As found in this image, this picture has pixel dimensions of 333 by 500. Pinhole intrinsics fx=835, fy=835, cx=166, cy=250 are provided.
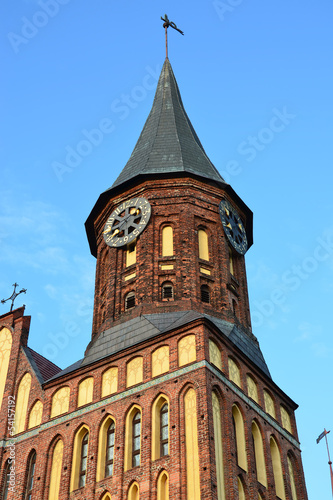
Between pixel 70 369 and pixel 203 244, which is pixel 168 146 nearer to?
pixel 203 244

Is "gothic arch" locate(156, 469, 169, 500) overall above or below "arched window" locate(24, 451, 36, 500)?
below

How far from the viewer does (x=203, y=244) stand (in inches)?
1293

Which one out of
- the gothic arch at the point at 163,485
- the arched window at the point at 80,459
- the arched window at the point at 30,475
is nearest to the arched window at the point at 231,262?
the arched window at the point at 80,459

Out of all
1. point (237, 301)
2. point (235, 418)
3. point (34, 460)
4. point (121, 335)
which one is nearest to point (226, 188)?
point (237, 301)

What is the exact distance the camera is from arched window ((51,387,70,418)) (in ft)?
93.9

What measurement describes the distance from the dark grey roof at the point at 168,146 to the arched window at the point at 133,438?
11.4 metres

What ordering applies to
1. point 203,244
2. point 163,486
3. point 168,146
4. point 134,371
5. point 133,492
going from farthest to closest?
point 168,146
point 203,244
point 134,371
point 133,492
point 163,486

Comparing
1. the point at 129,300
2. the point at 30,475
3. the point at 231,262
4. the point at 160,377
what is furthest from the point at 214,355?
the point at 231,262

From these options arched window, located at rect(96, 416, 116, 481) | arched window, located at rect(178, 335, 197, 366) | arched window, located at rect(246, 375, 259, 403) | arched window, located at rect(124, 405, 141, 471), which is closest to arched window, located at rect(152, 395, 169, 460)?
arched window, located at rect(124, 405, 141, 471)

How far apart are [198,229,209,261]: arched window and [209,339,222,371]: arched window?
5.46m

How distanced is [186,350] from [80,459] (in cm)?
489

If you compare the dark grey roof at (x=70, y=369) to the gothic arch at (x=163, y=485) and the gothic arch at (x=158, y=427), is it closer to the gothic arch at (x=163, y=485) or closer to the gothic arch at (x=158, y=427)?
the gothic arch at (x=158, y=427)

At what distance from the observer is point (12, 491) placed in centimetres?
2738

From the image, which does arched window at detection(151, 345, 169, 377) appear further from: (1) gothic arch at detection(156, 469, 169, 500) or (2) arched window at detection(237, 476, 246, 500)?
(2) arched window at detection(237, 476, 246, 500)
